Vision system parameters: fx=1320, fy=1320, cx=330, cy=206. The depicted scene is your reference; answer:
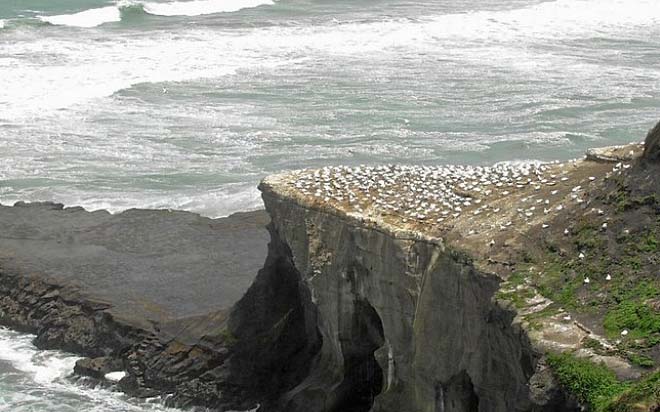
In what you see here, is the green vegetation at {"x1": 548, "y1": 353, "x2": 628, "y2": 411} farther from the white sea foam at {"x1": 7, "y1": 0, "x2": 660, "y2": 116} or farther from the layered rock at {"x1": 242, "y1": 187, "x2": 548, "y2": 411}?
the white sea foam at {"x1": 7, "y1": 0, "x2": 660, "y2": 116}

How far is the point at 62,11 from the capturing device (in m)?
67.8

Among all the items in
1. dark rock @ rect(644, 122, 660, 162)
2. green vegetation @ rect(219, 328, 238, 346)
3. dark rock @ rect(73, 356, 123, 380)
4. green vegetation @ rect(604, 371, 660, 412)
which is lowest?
dark rock @ rect(73, 356, 123, 380)

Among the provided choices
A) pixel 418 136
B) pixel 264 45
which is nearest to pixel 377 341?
pixel 418 136

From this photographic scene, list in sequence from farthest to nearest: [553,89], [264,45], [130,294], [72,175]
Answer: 1. [264,45]
2. [553,89]
3. [72,175]
4. [130,294]

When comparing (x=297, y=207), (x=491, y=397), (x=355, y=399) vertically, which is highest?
(x=297, y=207)

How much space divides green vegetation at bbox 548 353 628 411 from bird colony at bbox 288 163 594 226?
150 inches

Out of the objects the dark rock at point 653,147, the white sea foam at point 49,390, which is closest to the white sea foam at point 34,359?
the white sea foam at point 49,390

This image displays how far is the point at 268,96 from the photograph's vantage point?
45.2 m

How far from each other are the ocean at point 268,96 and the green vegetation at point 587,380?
993 cm

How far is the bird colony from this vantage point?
62.8 feet

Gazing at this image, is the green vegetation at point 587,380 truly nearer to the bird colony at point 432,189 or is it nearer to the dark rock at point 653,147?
A: the bird colony at point 432,189

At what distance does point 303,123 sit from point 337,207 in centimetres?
2096

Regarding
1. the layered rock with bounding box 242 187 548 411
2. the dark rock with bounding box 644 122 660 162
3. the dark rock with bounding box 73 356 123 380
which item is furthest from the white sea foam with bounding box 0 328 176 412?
the dark rock with bounding box 644 122 660 162

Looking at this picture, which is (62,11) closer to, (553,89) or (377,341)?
(553,89)
